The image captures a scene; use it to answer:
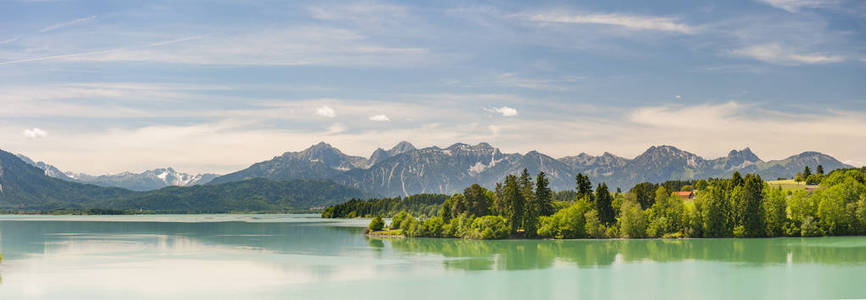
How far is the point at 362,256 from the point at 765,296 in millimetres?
50435

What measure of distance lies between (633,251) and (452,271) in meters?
33.5

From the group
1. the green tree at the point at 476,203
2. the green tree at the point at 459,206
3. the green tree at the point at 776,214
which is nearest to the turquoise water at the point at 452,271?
the green tree at the point at 776,214

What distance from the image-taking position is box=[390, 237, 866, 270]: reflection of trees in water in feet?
249

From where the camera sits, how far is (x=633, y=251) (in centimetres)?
9012

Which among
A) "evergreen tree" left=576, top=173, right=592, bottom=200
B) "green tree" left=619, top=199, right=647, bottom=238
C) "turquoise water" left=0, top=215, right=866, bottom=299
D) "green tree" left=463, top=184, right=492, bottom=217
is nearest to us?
"turquoise water" left=0, top=215, right=866, bottom=299

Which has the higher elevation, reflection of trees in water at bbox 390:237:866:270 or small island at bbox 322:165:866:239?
small island at bbox 322:165:866:239

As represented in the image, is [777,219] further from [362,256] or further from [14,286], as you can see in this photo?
[14,286]

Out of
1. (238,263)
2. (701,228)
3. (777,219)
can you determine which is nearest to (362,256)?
(238,263)

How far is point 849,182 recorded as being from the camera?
122 m

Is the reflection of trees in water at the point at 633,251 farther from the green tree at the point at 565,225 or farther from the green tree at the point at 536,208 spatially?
the green tree at the point at 536,208

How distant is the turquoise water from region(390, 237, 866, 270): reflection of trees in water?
0.48 feet

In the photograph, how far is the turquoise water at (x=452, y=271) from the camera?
53.6 metres

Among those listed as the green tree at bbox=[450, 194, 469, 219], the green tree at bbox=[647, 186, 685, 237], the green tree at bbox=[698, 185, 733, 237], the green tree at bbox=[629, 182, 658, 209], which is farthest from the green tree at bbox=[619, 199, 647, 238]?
the green tree at bbox=[450, 194, 469, 219]

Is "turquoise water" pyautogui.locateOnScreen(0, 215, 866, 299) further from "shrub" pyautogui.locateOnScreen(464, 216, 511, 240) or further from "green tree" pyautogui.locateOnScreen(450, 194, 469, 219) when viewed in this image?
"green tree" pyautogui.locateOnScreen(450, 194, 469, 219)
